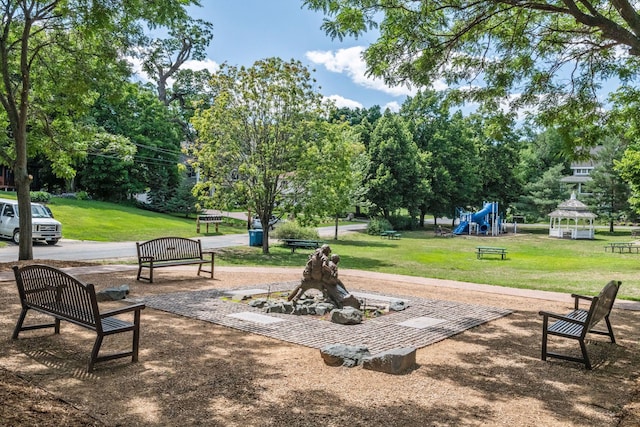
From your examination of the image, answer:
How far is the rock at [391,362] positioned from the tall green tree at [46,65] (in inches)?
405

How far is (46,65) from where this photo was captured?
1401 centimetres

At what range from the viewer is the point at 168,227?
3422 centimetres

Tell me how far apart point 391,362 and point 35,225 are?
21461 mm

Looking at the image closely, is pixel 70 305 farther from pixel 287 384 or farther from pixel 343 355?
pixel 343 355

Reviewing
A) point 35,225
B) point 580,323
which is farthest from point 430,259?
point 35,225

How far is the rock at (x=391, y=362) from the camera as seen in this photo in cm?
581

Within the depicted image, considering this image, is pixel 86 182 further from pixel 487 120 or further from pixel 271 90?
pixel 487 120

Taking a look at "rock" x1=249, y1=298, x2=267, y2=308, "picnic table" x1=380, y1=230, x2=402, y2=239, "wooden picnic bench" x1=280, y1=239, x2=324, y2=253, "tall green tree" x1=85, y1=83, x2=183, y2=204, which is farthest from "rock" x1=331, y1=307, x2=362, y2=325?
"tall green tree" x1=85, y1=83, x2=183, y2=204

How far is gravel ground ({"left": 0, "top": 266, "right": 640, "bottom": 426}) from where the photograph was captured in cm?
452

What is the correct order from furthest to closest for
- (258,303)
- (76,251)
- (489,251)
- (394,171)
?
(394,171), (489,251), (76,251), (258,303)

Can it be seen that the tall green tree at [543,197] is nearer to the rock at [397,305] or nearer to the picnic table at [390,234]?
the picnic table at [390,234]

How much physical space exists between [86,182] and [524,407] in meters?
45.5

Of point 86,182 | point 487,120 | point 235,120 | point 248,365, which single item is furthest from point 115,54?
point 86,182

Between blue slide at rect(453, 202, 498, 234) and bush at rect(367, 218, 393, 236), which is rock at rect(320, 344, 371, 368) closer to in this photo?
bush at rect(367, 218, 393, 236)
